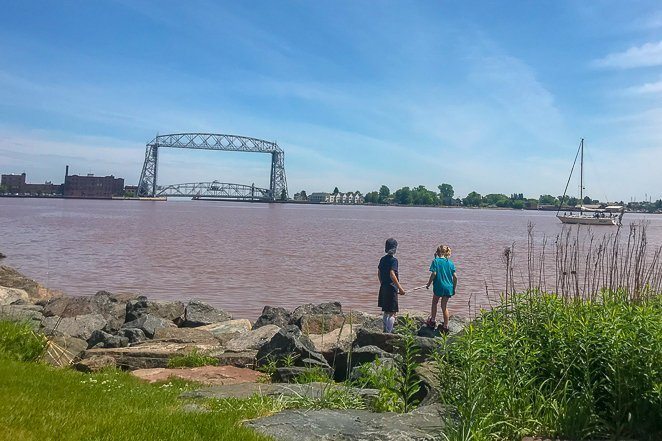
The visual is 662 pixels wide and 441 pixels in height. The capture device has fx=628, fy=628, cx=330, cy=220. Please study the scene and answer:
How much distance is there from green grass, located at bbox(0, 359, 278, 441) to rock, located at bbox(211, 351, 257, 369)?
8.48 ft

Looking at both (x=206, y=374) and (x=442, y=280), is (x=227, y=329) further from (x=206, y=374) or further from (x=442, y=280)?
(x=442, y=280)

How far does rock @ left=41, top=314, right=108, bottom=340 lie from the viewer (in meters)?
11.9

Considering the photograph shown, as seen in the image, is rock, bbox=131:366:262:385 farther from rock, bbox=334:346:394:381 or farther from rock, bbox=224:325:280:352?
rock, bbox=224:325:280:352

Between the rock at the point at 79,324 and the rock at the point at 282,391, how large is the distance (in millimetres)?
6119

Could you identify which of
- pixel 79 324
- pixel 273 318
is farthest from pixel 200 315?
pixel 79 324

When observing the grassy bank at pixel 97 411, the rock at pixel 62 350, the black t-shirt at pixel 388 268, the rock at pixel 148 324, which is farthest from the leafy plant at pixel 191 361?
the black t-shirt at pixel 388 268

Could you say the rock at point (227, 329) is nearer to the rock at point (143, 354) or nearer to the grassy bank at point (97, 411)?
the rock at point (143, 354)

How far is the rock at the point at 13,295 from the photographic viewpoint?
15.6 m

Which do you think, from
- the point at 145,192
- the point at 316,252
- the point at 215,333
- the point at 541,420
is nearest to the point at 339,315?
the point at 215,333

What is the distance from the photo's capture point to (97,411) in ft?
16.4

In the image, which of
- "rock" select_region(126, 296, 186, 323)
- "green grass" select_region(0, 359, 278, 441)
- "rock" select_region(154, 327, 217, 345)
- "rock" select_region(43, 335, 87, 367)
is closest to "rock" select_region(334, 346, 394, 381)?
"green grass" select_region(0, 359, 278, 441)

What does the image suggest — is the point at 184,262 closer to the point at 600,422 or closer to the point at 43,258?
the point at 43,258

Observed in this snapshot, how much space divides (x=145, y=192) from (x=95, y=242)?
13880 centimetres

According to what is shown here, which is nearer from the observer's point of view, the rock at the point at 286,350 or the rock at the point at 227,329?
the rock at the point at 286,350
